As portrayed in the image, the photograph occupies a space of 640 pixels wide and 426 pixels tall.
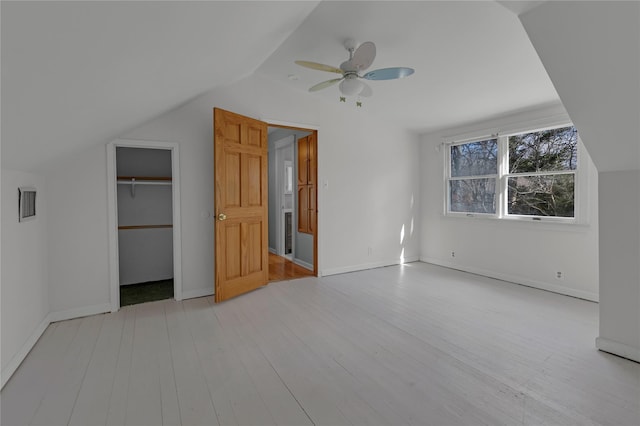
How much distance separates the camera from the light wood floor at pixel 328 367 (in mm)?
1816

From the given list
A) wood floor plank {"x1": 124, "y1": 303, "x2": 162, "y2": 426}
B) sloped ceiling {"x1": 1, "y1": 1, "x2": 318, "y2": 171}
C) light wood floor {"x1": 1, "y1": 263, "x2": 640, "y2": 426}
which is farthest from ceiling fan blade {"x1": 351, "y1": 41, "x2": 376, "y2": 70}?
wood floor plank {"x1": 124, "y1": 303, "x2": 162, "y2": 426}

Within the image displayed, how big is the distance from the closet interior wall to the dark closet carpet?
0.16 meters

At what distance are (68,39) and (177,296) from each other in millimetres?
3263

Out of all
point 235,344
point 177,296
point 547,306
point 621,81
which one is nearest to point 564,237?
point 547,306

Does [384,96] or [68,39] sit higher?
[384,96]

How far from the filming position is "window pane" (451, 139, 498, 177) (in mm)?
4742

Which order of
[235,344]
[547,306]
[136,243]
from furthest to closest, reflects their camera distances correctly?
[136,243] < [547,306] < [235,344]

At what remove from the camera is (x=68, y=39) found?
106 cm

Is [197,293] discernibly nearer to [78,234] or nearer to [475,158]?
[78,234]

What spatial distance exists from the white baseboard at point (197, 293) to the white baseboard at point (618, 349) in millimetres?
3896

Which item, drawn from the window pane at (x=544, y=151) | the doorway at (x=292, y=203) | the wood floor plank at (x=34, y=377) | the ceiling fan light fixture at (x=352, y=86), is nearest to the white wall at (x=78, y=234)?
the wood floor plank at (x=34, y=377)

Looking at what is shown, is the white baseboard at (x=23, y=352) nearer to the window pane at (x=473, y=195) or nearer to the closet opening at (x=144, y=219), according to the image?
the closet opening at (x=144, y=219)

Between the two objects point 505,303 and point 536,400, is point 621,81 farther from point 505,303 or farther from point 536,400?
point 505,303

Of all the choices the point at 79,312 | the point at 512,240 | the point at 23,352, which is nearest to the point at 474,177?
the point at 512,240
